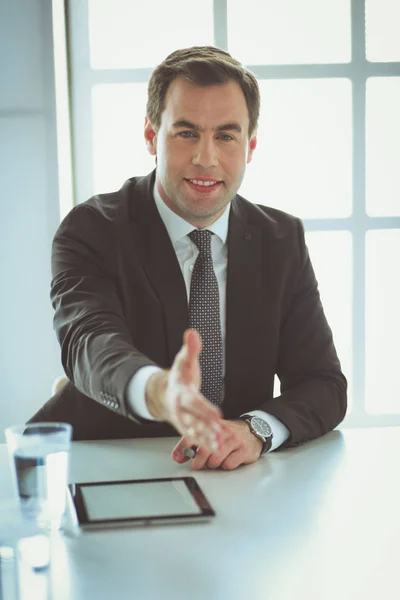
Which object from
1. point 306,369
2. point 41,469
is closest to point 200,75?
point 306,369

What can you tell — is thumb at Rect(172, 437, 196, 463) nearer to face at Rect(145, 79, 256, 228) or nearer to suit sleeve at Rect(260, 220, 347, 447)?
suit sleeve at Rect(260, 220, 347, 447)

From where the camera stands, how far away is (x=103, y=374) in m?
1.47

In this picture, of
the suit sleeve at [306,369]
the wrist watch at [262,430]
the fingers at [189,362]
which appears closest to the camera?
the fingers at [189,362]

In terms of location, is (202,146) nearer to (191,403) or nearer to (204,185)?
(204,185)

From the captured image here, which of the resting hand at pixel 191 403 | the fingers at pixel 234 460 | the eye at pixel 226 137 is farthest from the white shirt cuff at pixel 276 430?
the eye at pixel 226 137

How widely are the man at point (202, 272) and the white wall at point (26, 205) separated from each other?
134 centimetres

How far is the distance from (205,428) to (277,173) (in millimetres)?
2787

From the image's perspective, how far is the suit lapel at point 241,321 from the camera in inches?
79.2

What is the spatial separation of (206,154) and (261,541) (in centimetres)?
117

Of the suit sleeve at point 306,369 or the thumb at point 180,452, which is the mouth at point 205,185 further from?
the thumb at point 180,452

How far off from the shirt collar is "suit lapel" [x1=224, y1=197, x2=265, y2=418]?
54 mm

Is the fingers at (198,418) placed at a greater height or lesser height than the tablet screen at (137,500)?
greater

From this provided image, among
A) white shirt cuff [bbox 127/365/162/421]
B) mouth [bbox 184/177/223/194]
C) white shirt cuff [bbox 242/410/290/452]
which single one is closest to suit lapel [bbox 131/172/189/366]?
mouth [bbox 184/177/223/194]

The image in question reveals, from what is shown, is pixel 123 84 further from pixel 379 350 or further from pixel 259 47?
pixel 379 350
